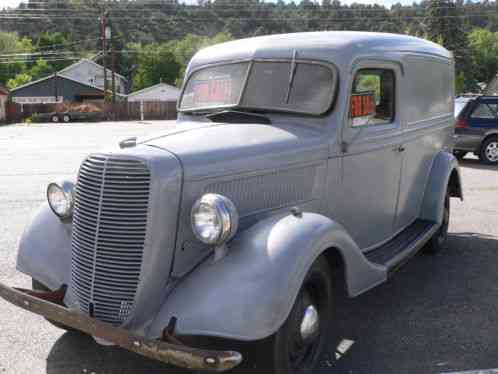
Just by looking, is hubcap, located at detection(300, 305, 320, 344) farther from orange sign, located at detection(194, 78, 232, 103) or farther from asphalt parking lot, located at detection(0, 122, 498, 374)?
orange sign, located at detection(194, 78, 232, 103)

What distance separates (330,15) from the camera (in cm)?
7544

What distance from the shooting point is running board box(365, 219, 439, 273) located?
13.8ft

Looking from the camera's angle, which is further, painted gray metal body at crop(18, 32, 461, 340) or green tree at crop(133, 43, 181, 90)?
green tree at crop(133, 43, 181, 90)

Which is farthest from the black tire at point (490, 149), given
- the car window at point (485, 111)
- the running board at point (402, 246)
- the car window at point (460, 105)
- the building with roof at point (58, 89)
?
the building with roof at point (58, 89)

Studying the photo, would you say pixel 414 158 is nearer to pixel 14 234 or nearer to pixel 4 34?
pixel 14 234

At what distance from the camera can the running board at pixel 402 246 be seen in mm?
4219

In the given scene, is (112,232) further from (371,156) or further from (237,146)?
(371,156)

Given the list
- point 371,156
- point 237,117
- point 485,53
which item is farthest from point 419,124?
point 485,53

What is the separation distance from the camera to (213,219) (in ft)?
9.44

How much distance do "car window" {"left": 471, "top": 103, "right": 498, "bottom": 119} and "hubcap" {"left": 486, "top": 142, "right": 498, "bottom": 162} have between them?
0.67 meters

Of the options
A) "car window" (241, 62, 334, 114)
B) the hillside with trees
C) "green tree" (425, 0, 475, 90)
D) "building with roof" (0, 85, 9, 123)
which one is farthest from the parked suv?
the hillside with trees

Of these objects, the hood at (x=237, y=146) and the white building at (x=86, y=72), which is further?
the white building at (x=86, y=72)

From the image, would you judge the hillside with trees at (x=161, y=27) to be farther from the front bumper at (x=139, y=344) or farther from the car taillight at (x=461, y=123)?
the front bumper at (x=139, y=344)

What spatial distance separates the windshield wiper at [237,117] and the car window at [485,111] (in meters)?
10.3
